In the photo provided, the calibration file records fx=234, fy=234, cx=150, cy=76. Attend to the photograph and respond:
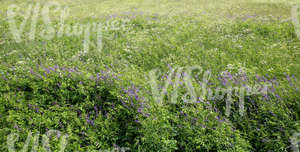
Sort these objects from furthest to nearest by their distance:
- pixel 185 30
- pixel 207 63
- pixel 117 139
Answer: pixel 185 30 → pixel 207 63 → pixel 117 139

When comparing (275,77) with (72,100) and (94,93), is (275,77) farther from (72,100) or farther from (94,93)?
(72,100)

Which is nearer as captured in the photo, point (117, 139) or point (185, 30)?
point (117, 139)

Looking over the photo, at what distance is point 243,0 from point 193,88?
11.6 m

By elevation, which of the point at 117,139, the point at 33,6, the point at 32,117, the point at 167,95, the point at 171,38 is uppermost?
the point at 33,6

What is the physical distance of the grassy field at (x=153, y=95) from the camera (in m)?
3.36

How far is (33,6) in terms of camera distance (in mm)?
15703

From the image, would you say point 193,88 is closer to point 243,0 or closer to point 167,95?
point 167,95

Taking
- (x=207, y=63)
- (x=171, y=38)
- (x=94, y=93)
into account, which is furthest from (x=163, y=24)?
(x=94, y=93)

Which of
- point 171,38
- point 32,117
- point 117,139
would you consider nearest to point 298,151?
point 117,139

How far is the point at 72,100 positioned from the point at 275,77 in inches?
147

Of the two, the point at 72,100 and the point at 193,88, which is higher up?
the point at 193,88

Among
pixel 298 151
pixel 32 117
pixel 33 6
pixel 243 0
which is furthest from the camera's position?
pixel 33 6

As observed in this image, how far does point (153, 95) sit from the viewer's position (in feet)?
13.3

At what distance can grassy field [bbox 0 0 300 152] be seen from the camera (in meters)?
3.36
